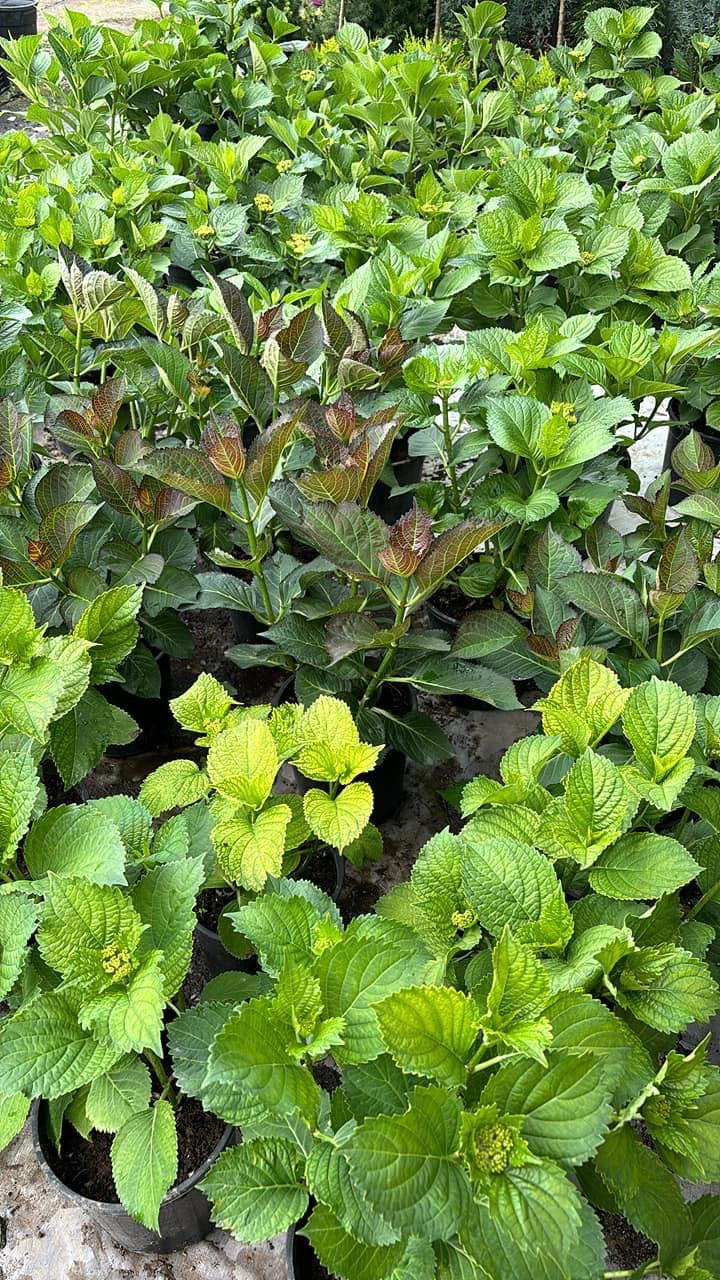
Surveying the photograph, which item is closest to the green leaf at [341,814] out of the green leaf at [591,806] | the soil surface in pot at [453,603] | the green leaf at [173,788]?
the green leaf at [173,788]

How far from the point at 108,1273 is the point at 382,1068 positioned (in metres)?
0.86

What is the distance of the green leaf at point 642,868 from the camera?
1.01 metres

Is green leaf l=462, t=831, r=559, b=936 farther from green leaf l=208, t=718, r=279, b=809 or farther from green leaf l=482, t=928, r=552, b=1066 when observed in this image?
A: green leaf l=208, t=718, r=279, b=809

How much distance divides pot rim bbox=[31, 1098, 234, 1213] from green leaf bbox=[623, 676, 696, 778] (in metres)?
0.79

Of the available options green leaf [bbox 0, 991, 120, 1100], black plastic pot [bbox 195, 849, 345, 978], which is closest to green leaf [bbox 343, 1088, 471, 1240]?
green leaf [bbox 0, 991, 120, 1100]

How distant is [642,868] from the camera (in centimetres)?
104

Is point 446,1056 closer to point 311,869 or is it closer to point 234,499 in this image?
point 311,869

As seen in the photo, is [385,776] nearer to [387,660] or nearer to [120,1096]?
[387,660]

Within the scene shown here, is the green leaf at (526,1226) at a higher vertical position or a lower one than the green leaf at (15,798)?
lower

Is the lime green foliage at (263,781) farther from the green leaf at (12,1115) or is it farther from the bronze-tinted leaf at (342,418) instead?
the bronze-tinted leaf at (342,418)

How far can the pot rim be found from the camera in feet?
4.06

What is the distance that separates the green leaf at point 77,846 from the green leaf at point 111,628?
0.29 meters

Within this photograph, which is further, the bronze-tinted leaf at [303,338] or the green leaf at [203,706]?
the bronze-tinted leaf at [303,338]

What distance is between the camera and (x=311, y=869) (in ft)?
5.55
